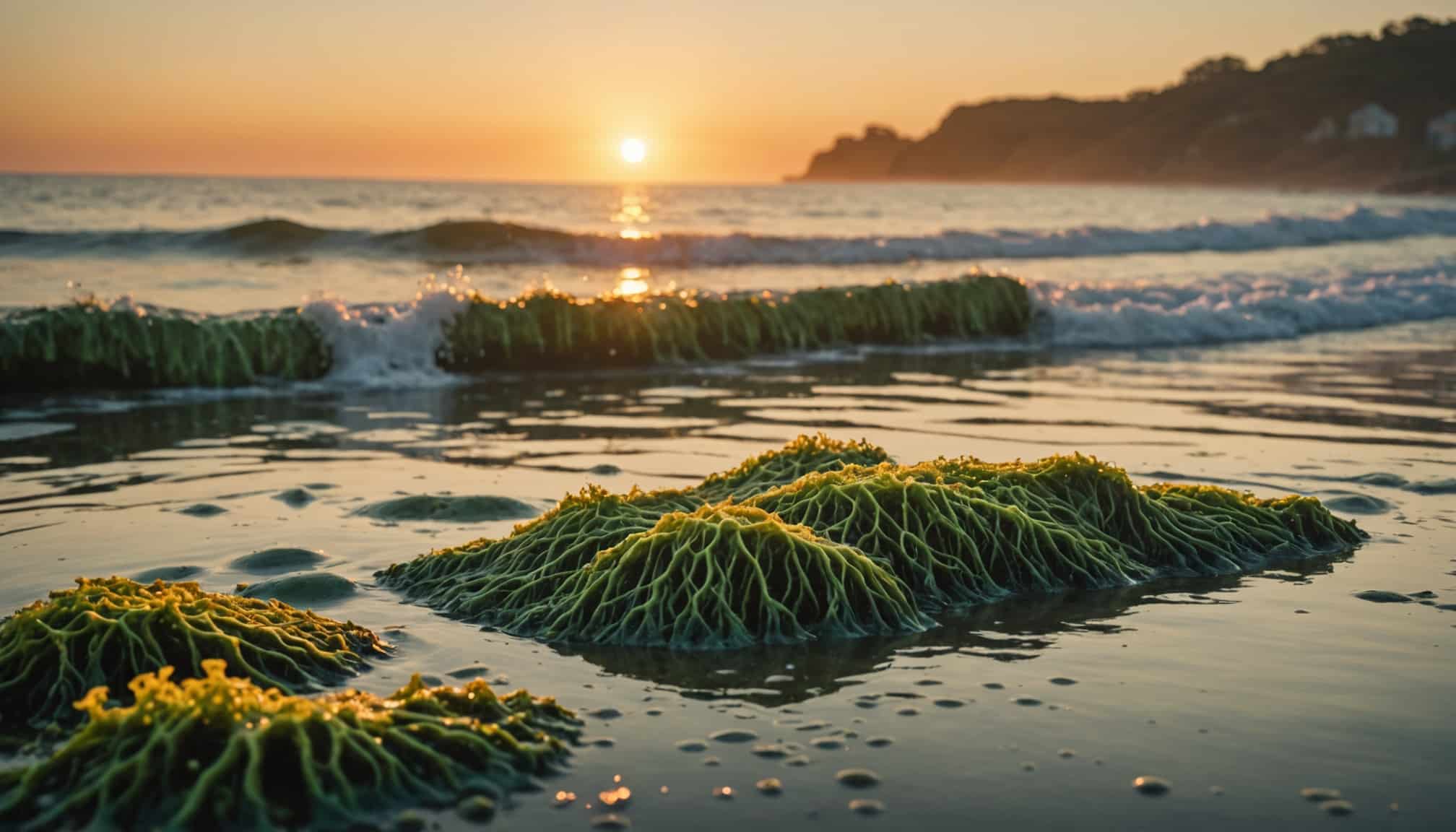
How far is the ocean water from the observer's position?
353 centimetres

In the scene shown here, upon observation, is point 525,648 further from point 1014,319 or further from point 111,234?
point 111,234

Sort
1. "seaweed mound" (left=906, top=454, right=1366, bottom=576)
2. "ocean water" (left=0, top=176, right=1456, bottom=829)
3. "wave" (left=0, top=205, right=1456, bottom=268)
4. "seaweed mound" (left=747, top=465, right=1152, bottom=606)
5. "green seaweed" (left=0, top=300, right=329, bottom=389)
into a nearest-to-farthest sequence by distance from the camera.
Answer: "ocean water" (left=0, top=176, right=1456, bottom=829) → "seaweed mound" (left=747, top=465, right=1152, bottom=606) → "seaweed mound" (left=906, top=454, right=1366, bottom=576) → "green seaweed" (left=0, top=300, right=329, bottom=389) → "wave" (left=0, top=205, right=1456, bottom=268)

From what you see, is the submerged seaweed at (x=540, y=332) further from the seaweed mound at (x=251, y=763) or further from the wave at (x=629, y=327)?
the seaweed mound at (x=251, y=763)

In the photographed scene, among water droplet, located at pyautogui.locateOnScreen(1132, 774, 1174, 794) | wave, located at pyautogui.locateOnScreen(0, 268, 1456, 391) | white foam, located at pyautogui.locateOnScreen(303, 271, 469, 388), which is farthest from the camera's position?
white foam, located at pyautogui.locateOnScreen(303, 271, 469, 388)

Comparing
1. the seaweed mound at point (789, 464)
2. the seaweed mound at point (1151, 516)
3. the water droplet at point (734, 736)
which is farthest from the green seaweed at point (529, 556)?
the water droplet at point (734, 736)

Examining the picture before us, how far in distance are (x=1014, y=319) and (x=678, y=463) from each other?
867cm

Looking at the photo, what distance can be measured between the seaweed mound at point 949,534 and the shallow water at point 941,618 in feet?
0.53

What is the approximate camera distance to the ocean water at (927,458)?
3.53m

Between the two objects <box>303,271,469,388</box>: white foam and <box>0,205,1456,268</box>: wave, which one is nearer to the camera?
<box>303,271,469,388</box>: white foam

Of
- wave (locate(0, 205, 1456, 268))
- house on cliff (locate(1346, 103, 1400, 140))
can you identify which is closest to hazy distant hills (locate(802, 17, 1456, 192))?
house on cliff (locate(1346, 103, 1400, 140))

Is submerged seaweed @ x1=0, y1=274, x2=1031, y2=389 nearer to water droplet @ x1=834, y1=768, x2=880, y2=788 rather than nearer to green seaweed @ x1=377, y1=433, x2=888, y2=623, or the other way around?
green seaweed @ x1=377, y1=433, x2=888, y2=623

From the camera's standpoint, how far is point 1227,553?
5.77 meters

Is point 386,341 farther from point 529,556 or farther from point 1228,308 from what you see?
point 1228,308

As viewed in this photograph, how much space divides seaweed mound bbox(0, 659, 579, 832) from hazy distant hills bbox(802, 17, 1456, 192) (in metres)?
96.6
